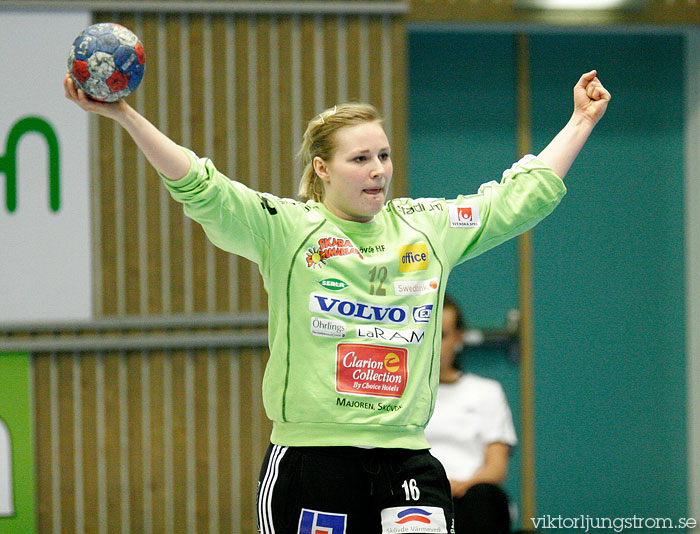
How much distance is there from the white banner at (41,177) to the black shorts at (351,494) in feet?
8.17

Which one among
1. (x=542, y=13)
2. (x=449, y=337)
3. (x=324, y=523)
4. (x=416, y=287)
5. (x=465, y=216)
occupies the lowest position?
(x=324, y=523)

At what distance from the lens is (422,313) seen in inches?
93.0

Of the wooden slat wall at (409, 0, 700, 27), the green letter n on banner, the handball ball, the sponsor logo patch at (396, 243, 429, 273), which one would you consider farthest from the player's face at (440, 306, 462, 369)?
the green letter n on banner

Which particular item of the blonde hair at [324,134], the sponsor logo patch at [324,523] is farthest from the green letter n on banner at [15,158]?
the sponsor logo patch at [324,523]

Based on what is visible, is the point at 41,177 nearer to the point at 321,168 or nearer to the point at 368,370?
the point at 321,168

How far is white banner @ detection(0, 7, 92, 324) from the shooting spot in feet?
14.5

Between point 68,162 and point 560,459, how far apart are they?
3.11m

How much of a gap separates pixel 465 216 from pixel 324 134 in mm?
457

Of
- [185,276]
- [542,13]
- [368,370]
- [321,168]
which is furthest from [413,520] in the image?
[542,13]

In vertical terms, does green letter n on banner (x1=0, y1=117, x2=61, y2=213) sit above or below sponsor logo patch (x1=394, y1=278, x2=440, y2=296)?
above

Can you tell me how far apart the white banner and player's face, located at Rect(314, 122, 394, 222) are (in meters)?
2.43

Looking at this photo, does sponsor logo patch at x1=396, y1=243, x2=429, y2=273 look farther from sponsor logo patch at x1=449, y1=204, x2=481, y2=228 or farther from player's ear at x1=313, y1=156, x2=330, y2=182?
player's ear at x1=313, y1=156, x2=330, y2=182

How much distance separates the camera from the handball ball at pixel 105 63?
2045 millimetres

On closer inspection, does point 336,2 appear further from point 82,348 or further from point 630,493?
point 630,493
